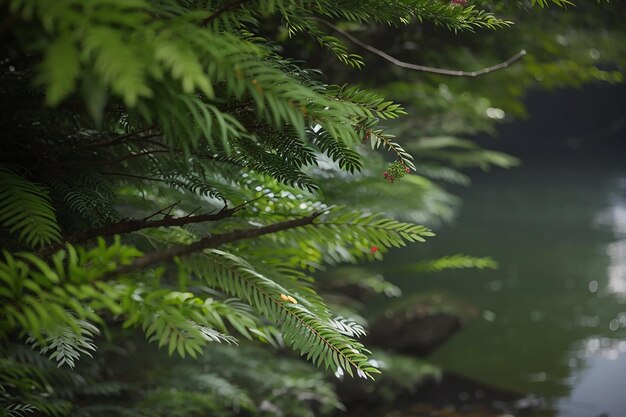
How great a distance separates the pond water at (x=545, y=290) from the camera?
10.6 feet

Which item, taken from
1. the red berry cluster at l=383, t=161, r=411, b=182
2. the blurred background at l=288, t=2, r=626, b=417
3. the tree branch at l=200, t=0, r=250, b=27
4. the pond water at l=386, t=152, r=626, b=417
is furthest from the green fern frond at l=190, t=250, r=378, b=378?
the pond water at l=386, t=152, r=626, b=417

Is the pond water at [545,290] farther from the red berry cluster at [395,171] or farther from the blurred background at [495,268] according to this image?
the red berry cluster at [395,171]

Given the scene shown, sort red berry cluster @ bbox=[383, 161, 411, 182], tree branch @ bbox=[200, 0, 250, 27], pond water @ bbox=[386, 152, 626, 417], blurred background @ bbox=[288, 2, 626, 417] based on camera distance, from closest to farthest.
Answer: tree branch @ bbox=[200, 0, 250, 27] < red berry cluster @ bbox=[383, 161, 411, 182] < blurred background @ bbox=[288, 2, 626, 417] < pond water @ bbox=[386, 152, 626, 417]

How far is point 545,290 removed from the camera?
5.14 metres

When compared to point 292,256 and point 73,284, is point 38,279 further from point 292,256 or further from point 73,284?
point 292,256

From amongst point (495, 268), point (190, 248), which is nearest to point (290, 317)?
point (190, 248)

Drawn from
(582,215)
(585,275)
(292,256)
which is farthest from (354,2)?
(582,215)

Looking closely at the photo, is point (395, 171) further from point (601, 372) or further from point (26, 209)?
point (601, 372)

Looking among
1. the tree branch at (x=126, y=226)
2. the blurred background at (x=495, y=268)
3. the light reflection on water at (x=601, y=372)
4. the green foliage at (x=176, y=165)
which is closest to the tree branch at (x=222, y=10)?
the green foliage at (x=176, y=165)

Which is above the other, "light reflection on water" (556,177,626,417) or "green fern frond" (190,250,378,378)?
"green fern frond" (190,250,378,378)

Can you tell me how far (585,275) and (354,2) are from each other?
530 cm

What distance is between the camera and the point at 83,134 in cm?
94

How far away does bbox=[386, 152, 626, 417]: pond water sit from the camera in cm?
324

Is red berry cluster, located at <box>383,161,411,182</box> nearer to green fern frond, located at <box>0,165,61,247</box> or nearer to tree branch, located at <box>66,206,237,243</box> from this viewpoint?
tree branch, located at <box>66,206,237,243</box>
